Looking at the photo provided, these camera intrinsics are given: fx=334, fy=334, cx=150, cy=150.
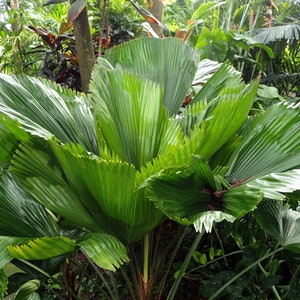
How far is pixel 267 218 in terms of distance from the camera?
3.53 feet

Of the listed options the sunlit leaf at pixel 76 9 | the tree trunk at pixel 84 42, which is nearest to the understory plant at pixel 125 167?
the sunlit leaf at pixel 76 9

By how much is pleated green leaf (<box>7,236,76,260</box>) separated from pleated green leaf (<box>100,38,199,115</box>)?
2.08 feet

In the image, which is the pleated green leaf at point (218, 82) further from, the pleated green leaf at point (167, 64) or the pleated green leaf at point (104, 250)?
the pleated green leaf at point (104, 250)

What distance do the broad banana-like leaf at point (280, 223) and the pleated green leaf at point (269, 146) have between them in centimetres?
21

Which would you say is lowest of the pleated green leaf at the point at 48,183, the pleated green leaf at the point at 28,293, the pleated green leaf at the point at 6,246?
the pleated green leaf at the point at 28,293

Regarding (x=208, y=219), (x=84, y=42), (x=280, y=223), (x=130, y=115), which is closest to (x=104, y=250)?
(x=208, y=219)

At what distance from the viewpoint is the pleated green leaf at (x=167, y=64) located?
1.21m

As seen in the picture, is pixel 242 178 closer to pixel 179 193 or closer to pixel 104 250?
pixel 179 193

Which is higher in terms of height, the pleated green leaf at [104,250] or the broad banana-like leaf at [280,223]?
the pleated green leaf at [104,250]

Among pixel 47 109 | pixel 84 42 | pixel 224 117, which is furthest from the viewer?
pixel 84 42

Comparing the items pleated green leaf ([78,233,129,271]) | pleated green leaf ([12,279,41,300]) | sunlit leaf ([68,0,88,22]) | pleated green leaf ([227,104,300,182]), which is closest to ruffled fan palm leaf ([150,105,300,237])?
pleated green leaf ([227,104,300,182])

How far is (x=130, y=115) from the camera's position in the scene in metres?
0.92

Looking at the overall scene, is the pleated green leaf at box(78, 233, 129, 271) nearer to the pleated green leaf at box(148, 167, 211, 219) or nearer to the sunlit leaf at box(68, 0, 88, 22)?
the pleated green leaf at box(148, 167, 211, 219)

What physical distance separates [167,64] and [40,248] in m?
0.78
